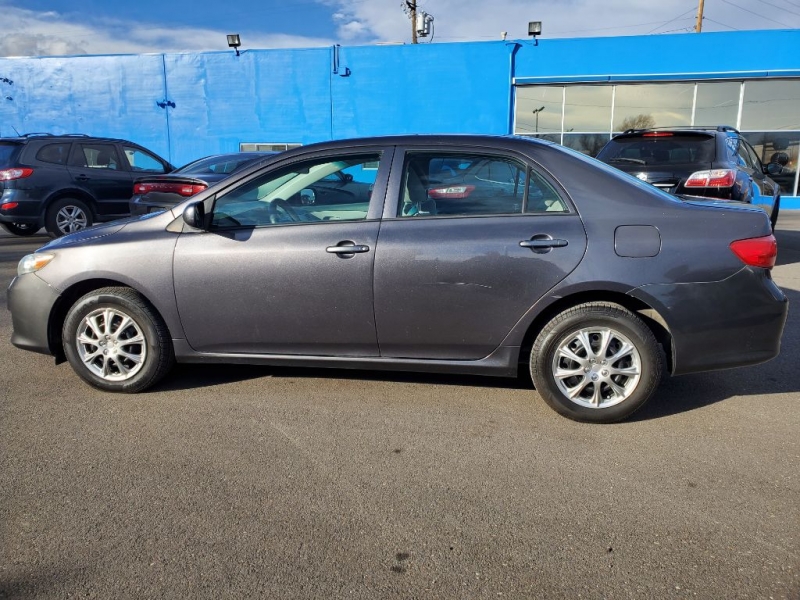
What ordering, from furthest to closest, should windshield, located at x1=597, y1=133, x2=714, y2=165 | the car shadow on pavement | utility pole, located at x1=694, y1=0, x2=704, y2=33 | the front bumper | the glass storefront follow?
utility pole, located at x1=694, y1=0, x2=704, y2=33, the glass storefront, windshield, located at x1=597, y1=133, x2=714, y2=165, the car shadow on pavement, the front bumper

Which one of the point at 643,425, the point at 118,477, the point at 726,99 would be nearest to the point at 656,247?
the point at 643,425

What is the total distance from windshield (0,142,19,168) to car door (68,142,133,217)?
84 cm

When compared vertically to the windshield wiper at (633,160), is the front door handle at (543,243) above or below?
below

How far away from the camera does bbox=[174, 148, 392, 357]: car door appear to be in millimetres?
3750

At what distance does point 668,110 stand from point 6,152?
1707 centimetres

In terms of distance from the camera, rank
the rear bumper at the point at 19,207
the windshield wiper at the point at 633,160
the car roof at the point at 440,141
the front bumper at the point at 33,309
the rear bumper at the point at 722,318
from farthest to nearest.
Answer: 1. the rear bumper at the point at 19,207
2. the windshield wiper at the point at 633,160
3. the front bumper at the point at 33,309
4. the car roof at the point at 440,141
5. the rear bumper at the point at 722,318

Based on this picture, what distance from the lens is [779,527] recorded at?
2.62 meters

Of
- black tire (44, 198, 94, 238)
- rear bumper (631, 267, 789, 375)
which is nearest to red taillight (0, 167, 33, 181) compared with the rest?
black tire (44, 198, 94, 238)

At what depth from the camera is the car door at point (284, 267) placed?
375 cm

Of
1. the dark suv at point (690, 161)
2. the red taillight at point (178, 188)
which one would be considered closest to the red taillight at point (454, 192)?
the dark suv at point (690, 161)

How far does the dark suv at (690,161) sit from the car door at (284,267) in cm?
437

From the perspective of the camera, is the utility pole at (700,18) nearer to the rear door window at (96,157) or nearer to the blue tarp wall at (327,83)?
the blue tarp wall at (327,83)

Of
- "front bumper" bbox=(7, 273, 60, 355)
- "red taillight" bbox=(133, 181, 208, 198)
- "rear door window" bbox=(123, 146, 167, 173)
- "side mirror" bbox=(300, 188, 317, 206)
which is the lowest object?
"front bumper" bbox=(7, 273, 60, 355)

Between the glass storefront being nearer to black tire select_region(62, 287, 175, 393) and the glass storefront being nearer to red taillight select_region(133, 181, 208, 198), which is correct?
red taillight select_region(133, 181, 208, 198)
